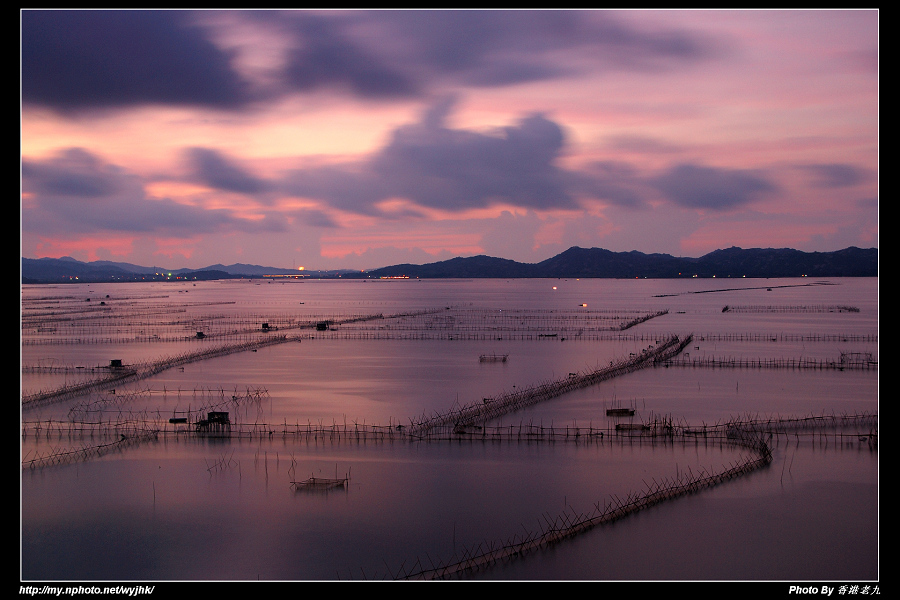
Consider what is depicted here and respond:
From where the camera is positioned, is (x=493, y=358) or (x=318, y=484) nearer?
(x=318, y=484)

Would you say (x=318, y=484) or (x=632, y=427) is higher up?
(x=632, y=427)

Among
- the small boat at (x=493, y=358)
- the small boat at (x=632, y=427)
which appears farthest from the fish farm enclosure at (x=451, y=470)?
the small boat at (x=493, y=358)

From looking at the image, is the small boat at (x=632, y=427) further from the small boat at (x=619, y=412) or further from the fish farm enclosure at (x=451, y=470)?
the small boat at (x=619, y=412)

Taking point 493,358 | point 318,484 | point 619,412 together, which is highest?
point 493,358

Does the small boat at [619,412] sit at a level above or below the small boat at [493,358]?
below

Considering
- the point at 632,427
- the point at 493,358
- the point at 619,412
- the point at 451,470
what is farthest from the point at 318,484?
the point at 493,358

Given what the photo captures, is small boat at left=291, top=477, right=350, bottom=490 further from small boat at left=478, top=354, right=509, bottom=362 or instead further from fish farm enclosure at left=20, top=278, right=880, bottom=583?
small boat at left=478, top=354, right=509, bottom=362

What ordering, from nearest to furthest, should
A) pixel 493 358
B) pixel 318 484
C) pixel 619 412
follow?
pixel 318 484 < pixel 619 412 < pixel 493 358

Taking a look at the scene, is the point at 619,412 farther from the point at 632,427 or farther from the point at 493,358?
the point at 493,358

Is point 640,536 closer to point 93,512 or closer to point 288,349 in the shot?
point 93,512
